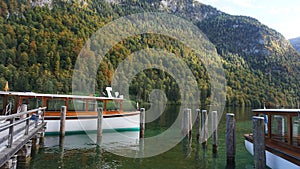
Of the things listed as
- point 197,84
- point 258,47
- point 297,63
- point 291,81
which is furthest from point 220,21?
point 197,84

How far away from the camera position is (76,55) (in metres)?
88.5

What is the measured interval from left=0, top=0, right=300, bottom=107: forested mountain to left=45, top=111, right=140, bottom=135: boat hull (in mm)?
46400

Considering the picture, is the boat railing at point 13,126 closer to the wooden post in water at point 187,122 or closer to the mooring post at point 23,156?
the mooring post at point 23,156

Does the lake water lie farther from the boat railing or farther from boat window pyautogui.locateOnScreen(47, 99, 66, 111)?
boat window pyautogui.locateOnScreen(47, 99, 66, 111)

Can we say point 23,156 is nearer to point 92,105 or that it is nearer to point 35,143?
point 35,143

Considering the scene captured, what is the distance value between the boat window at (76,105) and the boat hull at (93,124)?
108cm

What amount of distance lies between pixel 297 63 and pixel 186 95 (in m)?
99.8

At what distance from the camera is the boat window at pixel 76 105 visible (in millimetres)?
20297

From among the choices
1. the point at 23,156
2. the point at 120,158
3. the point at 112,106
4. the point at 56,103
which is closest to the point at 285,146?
the point at 120,158

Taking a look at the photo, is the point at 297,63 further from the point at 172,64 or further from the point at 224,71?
the point at 172,64

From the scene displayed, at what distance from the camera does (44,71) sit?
77438 mm

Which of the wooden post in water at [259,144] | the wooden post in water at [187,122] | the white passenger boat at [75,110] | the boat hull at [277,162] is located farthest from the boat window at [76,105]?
the wooden post in water at [259,144]

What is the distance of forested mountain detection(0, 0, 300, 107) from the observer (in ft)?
246

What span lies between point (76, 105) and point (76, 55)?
7183 cm
